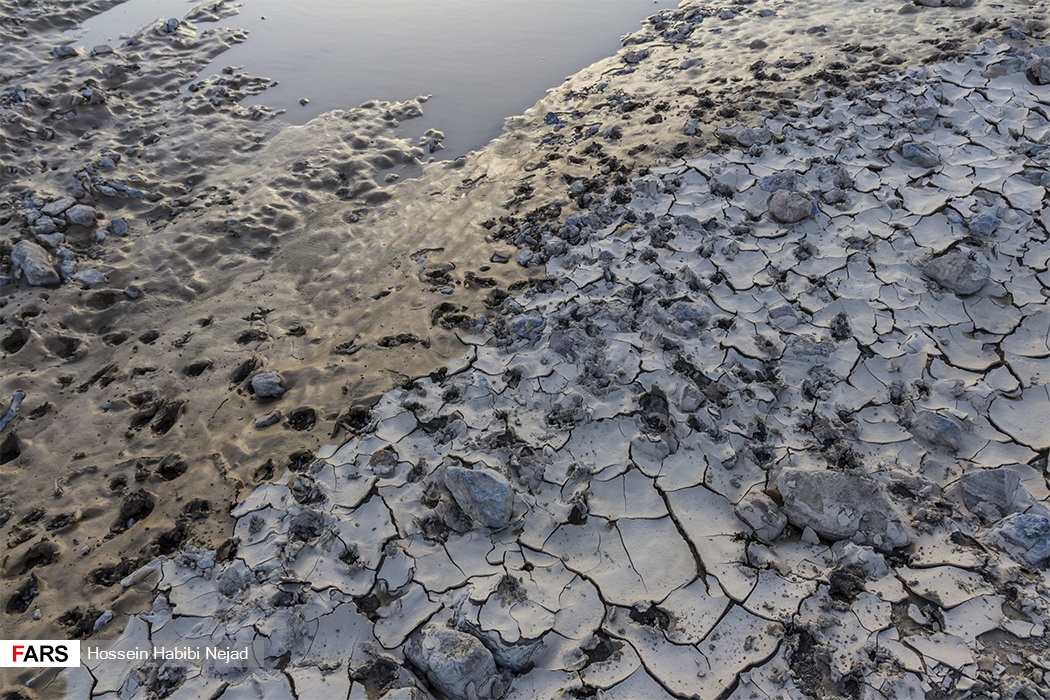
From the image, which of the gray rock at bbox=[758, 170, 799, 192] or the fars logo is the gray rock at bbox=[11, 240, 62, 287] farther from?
the gray rock at bbox=[758, 170, 799, 192]

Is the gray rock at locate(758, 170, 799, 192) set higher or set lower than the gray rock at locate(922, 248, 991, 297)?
higher

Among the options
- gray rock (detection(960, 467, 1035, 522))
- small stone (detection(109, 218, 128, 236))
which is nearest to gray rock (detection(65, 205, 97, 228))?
small stone (detection(109, 218, 128, 236))

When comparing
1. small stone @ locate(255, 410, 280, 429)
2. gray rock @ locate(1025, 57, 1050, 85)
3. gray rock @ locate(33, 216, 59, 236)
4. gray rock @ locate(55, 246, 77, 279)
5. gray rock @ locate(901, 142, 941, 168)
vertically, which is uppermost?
gray rock @ locate(1025, 57, 1050, 85)

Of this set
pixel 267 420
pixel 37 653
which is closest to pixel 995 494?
pixel 267 420

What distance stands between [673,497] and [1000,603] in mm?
1187

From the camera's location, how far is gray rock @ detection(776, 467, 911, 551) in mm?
2352

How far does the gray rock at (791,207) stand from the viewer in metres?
3.72

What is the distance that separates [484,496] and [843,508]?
1459mm

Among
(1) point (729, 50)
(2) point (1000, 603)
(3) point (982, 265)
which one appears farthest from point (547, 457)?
(1) point (729, 50)

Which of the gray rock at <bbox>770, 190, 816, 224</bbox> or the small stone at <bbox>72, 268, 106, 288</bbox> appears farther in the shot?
the small stone at <bbox>72, 268, 106, 288</bbox>

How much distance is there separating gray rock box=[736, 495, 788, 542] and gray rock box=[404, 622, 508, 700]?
3.79 ft

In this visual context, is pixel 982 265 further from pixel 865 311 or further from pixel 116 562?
pixel 116 562

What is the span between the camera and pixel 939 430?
2664mm

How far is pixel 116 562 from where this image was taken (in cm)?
261
